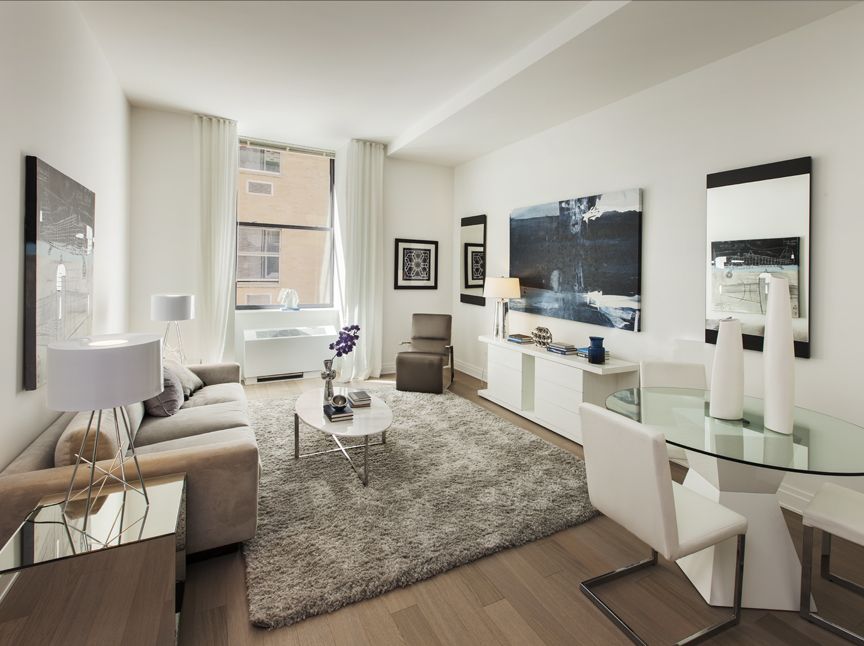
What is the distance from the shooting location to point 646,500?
1.58m

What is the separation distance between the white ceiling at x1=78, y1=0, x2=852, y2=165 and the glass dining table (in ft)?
7.21

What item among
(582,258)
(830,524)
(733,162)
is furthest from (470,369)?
(830,524)

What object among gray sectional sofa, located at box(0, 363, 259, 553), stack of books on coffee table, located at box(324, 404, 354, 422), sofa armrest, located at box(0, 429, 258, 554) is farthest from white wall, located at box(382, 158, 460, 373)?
sofa armrest, located at box(0, 429, 258, 554)

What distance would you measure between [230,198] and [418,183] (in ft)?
7.84

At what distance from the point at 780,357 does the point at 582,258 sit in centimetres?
242

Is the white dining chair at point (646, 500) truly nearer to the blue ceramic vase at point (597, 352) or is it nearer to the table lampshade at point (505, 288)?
the blue ceramic vase at point (597, 352)

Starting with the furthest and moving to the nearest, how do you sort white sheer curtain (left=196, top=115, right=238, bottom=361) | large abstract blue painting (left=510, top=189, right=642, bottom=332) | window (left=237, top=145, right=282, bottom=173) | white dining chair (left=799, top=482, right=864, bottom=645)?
window (left=237, top=145, right=282, bottom=173)
white sheer curtain (left=196, top=115, right=238, bottom=361)
large abstract blue painting (left=510, top=189, right=642, bottom=332)
white dining chair (left=799, top=482, right=864, bottom=645)

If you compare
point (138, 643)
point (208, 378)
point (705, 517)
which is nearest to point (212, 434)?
point (138, 643)

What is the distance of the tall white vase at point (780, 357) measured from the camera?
1.82m

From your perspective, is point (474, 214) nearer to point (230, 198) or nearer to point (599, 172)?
point (599, 172)

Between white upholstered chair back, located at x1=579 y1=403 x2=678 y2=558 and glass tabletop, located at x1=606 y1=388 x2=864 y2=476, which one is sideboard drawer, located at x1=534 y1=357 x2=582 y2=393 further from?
white upholstered chair back, located at x1=579 y1=403 x2=678 y2=558

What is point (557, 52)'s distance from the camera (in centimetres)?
295

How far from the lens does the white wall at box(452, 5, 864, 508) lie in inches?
96.0

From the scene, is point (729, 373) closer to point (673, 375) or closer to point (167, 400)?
point (673, 375)
